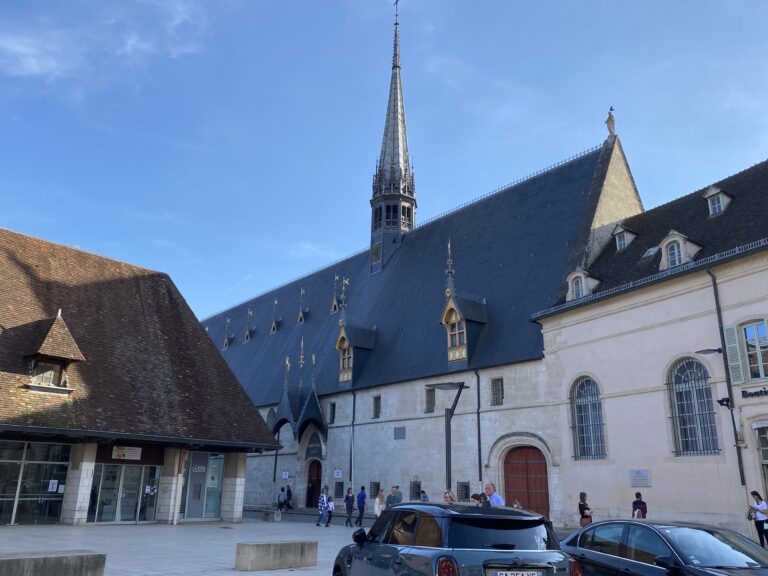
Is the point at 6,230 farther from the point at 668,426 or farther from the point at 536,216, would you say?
the point at 668,426

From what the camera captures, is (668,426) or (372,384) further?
(372,384)

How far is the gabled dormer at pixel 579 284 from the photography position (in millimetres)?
23250

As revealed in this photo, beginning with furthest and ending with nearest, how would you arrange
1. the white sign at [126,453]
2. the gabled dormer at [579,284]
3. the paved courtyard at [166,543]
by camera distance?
the gabled dormer at [579,284] < the white sign at [126,453] < the paved courtyard at [166,543]

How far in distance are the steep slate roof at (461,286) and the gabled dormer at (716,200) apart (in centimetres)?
541

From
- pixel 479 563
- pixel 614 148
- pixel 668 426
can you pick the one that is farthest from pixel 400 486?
pixel 479 563

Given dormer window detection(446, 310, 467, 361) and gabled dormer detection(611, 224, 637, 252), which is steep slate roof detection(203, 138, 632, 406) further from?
gabled dormer detection(611, 224, 637, 252)

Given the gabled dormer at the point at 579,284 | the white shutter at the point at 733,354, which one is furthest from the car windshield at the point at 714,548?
the gabled dormer at the point at 579,284

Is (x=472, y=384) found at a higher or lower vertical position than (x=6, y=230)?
lower

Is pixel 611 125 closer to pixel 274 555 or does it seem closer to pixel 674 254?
pixel 674 254

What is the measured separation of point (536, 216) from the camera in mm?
30062

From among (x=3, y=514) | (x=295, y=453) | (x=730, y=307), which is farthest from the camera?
(x=295, y=453)

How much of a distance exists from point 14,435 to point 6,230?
30.2 ft

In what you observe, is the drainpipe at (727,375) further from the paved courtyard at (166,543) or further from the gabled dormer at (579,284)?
the paved courtyard at (166,543)

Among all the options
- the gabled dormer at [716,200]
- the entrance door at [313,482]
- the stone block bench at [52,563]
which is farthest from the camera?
the entrance door at [313,482]
